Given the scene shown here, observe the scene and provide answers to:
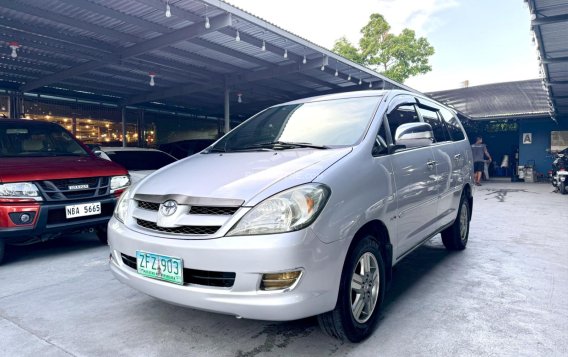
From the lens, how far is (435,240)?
4672mm

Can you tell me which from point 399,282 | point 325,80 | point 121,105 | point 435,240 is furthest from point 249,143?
point 121,105

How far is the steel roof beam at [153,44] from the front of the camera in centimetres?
648

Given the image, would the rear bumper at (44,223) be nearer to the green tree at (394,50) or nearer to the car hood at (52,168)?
the car hood at (52,168)

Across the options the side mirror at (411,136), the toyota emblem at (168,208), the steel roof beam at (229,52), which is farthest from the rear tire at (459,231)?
the steel roof beam at (229,52)

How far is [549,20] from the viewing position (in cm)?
636

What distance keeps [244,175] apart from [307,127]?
0.88m

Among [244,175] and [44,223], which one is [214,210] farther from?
[44,223]

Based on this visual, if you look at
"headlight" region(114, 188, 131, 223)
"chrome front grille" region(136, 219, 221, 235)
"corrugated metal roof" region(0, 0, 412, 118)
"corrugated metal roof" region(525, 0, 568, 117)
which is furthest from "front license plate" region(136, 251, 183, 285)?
"corrugated metal roof" region(525, 0, 568, 117)

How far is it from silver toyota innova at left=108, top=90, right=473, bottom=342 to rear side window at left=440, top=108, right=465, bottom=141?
137 cm

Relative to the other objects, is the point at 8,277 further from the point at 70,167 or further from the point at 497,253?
the point at 497,253

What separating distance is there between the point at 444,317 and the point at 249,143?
1818 mm

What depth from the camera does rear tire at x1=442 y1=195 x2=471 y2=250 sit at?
400 cm

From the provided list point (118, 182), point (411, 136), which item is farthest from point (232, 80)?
point (411, 136)

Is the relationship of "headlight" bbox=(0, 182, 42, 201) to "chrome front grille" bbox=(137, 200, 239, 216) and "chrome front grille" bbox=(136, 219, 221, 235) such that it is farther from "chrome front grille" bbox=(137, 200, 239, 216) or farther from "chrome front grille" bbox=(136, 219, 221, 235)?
"chrome front grille" bbox=(137, 200, 239, 216)
